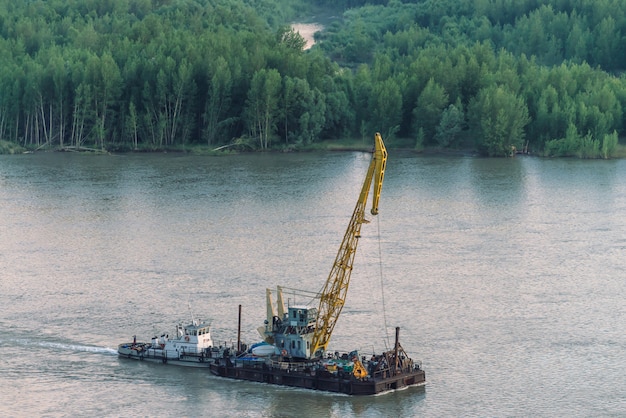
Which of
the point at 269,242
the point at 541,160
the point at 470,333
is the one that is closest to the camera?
the point at 470,333

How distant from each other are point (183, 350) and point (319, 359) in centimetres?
458

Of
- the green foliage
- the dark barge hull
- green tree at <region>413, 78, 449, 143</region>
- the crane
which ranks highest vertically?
green tree at <region>413, 78, 449, 143</region>

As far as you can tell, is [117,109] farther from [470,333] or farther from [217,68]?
[470,333]

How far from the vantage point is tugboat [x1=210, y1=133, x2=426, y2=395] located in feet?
140

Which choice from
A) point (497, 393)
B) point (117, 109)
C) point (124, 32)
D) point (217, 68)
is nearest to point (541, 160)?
point (217, 68)

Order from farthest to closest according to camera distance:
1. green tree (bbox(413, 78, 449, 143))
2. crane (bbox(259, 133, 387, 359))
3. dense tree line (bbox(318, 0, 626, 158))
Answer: green tree (bbox(413, 78, 449, 143))
dense tree line (bbox(318, 0, 626, 158))
crane (bbox(259, 133, 387, 359))

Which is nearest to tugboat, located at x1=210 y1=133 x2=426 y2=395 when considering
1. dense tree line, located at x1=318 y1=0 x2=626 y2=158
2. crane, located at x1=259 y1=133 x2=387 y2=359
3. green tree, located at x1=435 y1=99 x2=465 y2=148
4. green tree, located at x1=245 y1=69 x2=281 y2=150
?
crane, located at x1=259 y1=133 x2=387 y2=359

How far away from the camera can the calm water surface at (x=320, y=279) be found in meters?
42.7

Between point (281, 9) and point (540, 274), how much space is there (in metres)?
93.9

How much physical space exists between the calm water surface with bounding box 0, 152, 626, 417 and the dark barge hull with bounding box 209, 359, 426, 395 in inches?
12.5

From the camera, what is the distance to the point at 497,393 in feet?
139

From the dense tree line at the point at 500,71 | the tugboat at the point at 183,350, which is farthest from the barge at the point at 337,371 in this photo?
the dense tree line at the point at 500,71

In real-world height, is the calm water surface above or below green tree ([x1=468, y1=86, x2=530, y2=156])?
below

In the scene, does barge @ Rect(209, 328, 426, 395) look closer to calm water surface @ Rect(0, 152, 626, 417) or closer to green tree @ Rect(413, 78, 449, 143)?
calm water surface @ Rect(0, 152, 626, 417)
